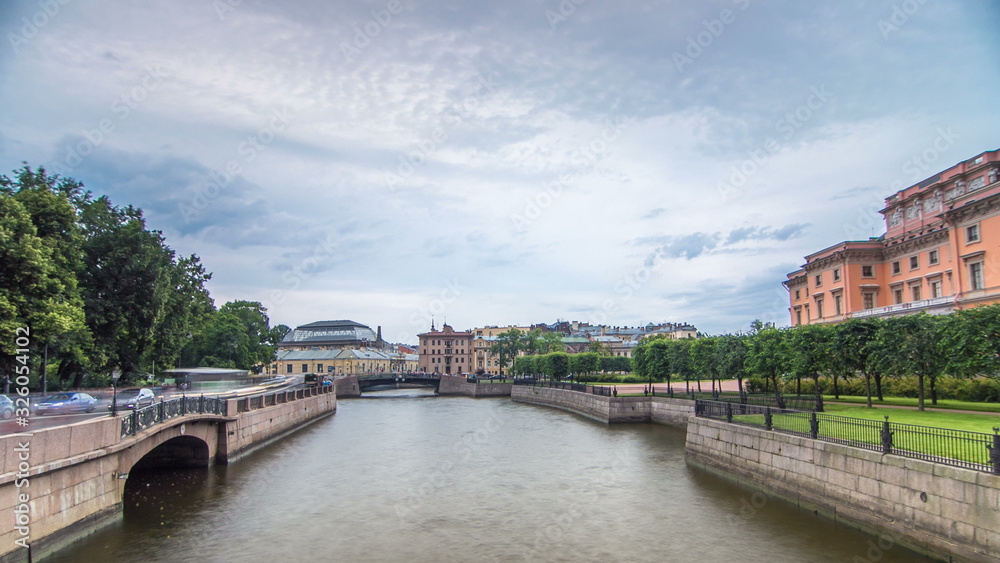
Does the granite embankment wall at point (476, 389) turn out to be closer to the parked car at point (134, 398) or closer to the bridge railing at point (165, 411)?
the bridge railing at point (165, 411)

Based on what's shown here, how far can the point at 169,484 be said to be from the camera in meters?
26.5

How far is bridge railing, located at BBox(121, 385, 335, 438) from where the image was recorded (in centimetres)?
2073

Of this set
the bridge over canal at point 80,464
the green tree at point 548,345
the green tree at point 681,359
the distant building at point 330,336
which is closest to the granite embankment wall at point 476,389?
the green tree at point 548,345

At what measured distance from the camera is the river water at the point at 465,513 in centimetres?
1736

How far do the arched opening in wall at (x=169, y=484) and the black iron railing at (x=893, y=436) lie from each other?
21.7 meters

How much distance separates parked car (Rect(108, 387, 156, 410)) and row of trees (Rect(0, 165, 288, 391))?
4.10 m

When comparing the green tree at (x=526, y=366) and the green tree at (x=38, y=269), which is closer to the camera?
the green tree at (x=38, y=269)

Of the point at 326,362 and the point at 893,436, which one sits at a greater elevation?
the point at 893,436

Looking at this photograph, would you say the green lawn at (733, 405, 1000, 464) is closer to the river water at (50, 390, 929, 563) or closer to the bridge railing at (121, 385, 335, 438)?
the river water at (50, 390, 929, 563)

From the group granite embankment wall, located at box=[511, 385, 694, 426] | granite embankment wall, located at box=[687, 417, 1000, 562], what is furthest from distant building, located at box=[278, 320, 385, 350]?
granite embankment wall, located at box=[687, 417, 1000, 562]

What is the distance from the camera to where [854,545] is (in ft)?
55.3

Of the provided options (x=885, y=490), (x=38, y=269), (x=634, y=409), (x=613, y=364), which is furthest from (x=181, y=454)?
(x=613, y=364)

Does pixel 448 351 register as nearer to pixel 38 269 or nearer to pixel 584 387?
pixel 584 387

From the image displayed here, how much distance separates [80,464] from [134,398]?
1085cm
